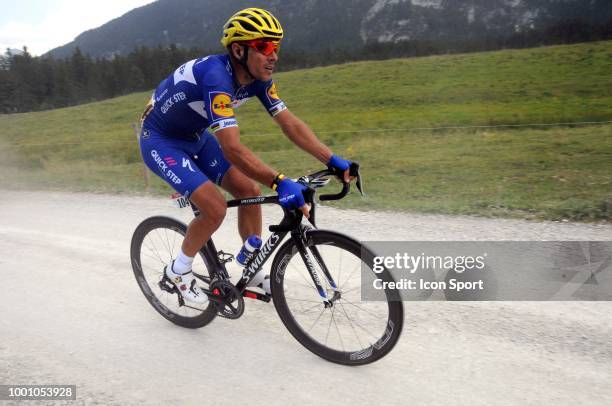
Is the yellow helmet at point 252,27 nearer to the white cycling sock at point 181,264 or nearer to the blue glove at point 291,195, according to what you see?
the blue glove at point 291,195

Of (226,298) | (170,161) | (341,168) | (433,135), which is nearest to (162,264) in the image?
(226,298)

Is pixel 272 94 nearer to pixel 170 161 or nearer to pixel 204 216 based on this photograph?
pixel 170 161

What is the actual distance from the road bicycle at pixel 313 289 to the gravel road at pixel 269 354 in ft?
0.55

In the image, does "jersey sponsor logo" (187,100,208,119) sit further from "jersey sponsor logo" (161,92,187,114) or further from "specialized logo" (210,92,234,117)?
"specialized logo" (210,92,234,117)

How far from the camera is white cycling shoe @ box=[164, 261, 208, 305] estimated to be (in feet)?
13.0

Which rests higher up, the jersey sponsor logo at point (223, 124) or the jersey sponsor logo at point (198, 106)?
the jersey sponsor logo at point (198, 106)

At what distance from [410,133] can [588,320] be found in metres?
17.5

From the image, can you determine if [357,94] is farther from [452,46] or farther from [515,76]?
[452,46]

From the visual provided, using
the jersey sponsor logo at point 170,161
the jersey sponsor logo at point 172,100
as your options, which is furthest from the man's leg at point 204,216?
the jersey sponsor logo at point 172,100

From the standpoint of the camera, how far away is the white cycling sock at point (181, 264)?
155 inches

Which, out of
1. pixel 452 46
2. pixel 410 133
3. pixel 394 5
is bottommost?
pixel 410 133

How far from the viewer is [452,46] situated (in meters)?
88.1

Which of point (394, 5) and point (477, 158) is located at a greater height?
point (394, 5)

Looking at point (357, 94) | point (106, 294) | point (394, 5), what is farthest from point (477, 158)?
point (394, 5)
